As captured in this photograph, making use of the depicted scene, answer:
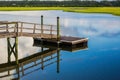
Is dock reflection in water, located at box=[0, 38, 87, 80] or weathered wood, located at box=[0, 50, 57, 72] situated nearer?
dock reflection in water, located at box=[0, 38, 87, 80]

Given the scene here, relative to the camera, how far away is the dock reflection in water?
21.8m

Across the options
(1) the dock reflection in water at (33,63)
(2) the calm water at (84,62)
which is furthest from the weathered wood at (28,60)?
(2) the calm water at (84,62)

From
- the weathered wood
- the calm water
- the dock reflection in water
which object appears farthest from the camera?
the weathered wood

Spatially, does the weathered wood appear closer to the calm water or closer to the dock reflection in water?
the dock reflection in water

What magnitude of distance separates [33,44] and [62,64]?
398 inches

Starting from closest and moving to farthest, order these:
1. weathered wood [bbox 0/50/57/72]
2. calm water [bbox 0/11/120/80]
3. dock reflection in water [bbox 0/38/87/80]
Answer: calm water [bbox 0/11/120/80], dock reflection in water [bbox 0/38/87/80], weathered wood [bbox 0/50/57/72]

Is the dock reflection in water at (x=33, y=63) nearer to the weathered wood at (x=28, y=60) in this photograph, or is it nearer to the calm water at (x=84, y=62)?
the weathered wood at (x=28, y=60)

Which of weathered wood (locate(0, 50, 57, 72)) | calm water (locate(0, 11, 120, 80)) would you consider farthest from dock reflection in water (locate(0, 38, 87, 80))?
Answer: calm water (locate(0, 11, 120, 80))

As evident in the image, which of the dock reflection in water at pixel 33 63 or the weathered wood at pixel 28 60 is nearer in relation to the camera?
the dock reflection in water at pixel 33 63

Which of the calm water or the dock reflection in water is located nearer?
the calm water

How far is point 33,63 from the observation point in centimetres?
2475

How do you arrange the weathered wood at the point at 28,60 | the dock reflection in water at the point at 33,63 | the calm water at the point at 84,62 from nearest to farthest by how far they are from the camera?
the calm water at the point at 84,62 → the dock reflection in water at the point at 33,63 → the weathered wood at the point at 28,60

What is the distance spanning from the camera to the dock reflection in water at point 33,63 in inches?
858

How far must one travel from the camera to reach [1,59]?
26219 millimetres
